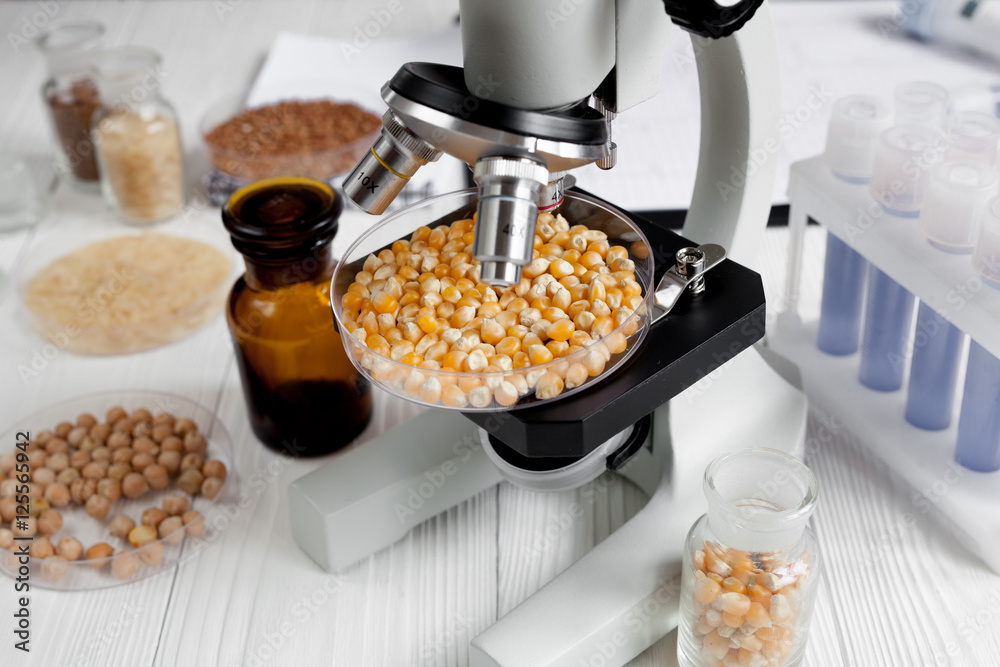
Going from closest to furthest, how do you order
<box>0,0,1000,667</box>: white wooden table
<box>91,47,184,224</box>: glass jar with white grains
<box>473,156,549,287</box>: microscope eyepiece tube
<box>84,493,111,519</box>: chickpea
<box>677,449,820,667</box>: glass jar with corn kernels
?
1. <box>473,156,549,287</box>: microscope eyepiece tube
2. <box>677,449,820,667</box>: glass jar with corn kernels
3. <box>0,0,1000,667</box>: white wooden table
4. <box>84,493,111,519</box>: chickpea
5. <box>91,47,184,224</box>: glass jar with white grains

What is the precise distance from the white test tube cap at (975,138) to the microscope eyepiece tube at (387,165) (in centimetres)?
56

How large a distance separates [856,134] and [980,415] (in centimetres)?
29

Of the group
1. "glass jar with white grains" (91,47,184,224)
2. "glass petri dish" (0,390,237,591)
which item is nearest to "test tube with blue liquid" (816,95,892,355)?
"glass petri dish" (0,390,237,591)

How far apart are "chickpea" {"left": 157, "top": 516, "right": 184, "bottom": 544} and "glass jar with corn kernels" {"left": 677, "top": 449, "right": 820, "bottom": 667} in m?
0.46

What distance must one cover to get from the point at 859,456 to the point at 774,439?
0.14 metres

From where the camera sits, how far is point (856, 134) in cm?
96

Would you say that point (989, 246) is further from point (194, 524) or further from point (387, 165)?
point (194, 524)

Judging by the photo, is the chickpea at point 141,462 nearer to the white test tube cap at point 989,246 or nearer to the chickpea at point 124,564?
the chickpea at point 124,564

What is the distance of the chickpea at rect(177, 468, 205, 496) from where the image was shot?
98 cm

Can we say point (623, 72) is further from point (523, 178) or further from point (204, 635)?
point (204, 635)

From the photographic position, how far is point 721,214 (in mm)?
868

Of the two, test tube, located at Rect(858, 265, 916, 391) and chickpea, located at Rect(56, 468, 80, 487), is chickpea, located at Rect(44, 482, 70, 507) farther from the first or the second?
test tube, located at Rect(858, 265, 916, 391)

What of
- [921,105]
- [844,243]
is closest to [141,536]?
[844,243]

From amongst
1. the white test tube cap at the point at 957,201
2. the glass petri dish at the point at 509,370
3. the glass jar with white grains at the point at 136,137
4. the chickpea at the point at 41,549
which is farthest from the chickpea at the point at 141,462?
the white test tube cap at the point at 957,201
